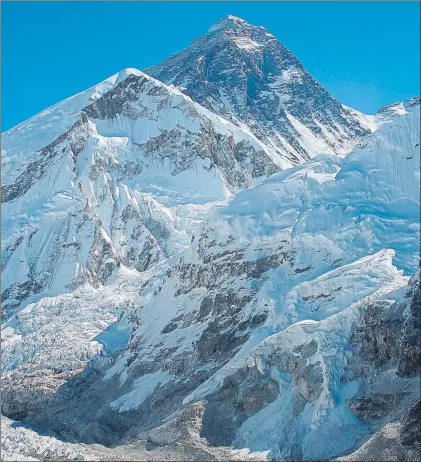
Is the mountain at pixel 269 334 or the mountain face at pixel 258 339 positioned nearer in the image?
the mountain face at pixel 258 339

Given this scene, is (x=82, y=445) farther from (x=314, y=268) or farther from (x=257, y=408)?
(x=314, y=268)

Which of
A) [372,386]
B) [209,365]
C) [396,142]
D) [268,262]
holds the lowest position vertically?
[372,386]

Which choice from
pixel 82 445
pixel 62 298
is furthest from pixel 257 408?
pixel 62 298

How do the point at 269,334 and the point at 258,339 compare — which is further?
the point at 269,334

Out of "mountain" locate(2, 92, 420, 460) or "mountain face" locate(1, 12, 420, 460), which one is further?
"mountain" locate(2, 92, 420, 460)

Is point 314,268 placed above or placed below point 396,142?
below

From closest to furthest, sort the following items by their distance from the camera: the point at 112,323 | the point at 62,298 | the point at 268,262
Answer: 1. the point at 268,262
2. the point at 112,323
3. the point at 62,298

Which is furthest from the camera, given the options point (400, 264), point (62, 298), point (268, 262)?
Result: point (62, 298)

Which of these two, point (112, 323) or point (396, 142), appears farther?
point (112, 323)
